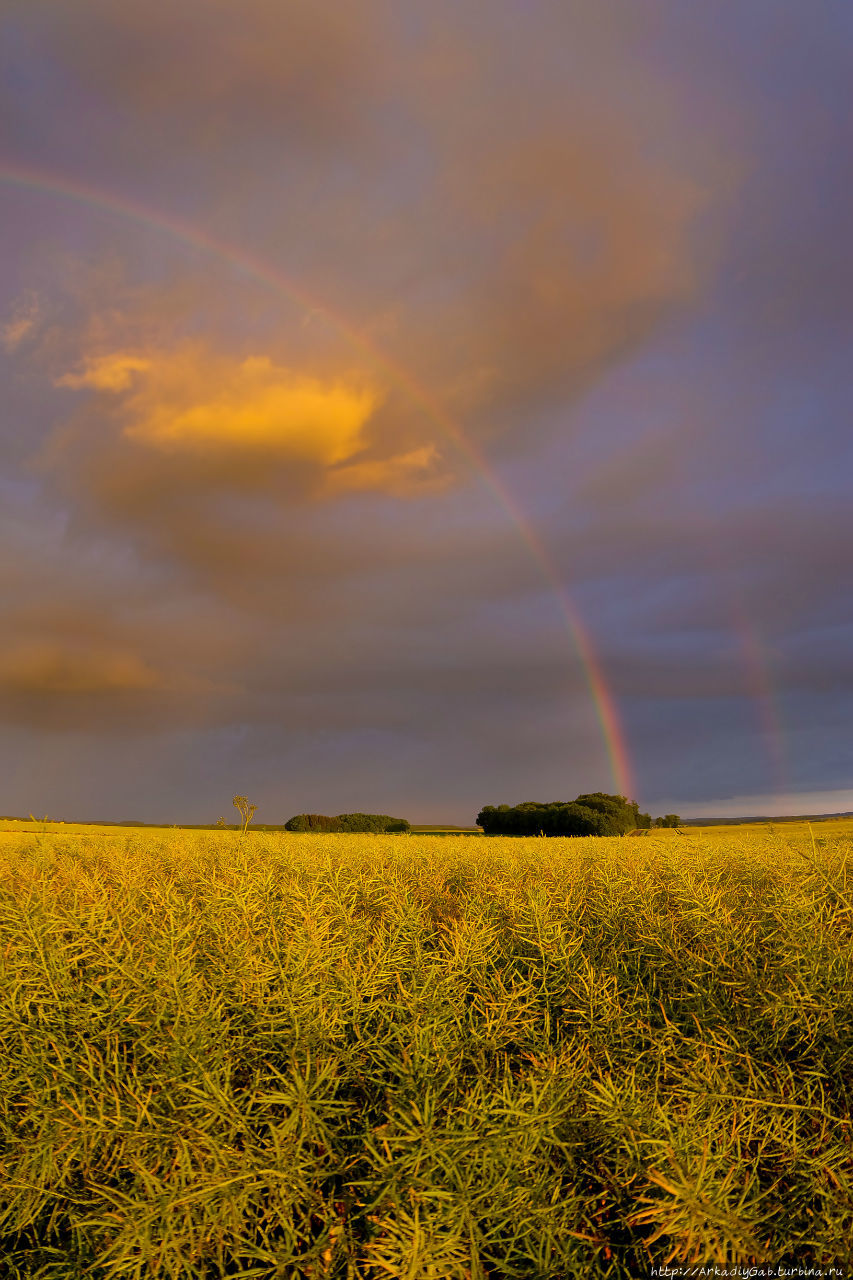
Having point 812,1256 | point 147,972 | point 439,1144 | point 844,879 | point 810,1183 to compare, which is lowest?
point 812,1256

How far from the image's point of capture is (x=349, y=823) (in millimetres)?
61000

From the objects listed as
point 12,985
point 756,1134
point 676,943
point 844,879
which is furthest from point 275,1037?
point 844,879

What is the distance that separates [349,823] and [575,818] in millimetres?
18943

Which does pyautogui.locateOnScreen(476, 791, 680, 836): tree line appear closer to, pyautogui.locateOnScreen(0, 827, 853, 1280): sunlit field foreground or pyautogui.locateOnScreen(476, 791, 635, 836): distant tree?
pyautogui.locateOnScreen(476, 791, 635, 836): distant tree

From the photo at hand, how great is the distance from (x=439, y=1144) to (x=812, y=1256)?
5.54ft

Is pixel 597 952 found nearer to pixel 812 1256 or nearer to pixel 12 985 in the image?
pixel 812 1256

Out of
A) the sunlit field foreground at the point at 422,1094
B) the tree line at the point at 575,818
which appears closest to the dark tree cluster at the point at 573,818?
the tree line at the point at 575,818

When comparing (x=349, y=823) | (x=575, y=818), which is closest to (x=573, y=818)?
(x=575, y=818)

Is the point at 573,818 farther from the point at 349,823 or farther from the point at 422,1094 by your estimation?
the point at 422,1094

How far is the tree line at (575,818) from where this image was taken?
5297cm

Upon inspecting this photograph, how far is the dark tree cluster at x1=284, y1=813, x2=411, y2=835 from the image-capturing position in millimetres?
57094

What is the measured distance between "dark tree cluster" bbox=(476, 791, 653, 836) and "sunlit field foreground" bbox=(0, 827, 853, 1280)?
46.6 metres

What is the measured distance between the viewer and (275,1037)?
3744mm

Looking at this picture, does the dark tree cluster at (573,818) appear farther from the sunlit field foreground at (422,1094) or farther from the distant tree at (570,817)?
the sunlit field foreground at (422,1094)
